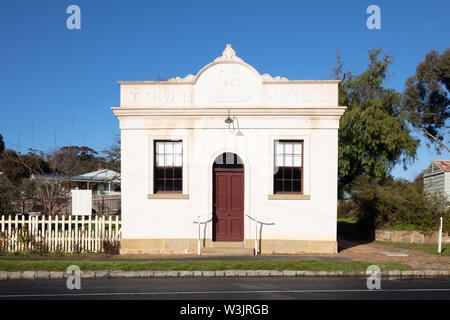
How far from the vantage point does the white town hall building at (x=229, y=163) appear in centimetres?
1173

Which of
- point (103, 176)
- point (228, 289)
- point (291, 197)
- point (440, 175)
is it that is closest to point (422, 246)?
point (291, 197)

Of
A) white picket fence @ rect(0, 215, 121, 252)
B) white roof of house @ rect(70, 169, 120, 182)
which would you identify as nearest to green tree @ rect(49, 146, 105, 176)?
white roof of house @ rect(70, 169, 120, 182)

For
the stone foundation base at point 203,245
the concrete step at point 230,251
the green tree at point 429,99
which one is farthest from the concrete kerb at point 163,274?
the green tree at point 429,99

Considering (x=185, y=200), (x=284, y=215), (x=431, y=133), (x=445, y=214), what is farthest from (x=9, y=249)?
(x=431, y=133)

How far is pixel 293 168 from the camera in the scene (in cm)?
1205

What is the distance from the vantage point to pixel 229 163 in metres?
12.1

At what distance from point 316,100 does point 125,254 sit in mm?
8088

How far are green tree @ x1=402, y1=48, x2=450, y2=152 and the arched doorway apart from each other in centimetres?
2507

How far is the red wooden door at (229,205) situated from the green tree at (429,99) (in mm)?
25083

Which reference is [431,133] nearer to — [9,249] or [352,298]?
[352,298]

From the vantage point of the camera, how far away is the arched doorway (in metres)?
11.9

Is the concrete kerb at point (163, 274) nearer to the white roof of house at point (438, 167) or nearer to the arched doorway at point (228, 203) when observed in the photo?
the arched doorway at point (228, 203)

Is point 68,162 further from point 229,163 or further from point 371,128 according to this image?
point 371,128

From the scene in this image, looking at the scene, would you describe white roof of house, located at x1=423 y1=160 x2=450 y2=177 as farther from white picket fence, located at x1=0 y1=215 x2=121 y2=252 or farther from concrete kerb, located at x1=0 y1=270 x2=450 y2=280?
white picket fence, located at x1=0 y1=215 x2=121 y2=252
